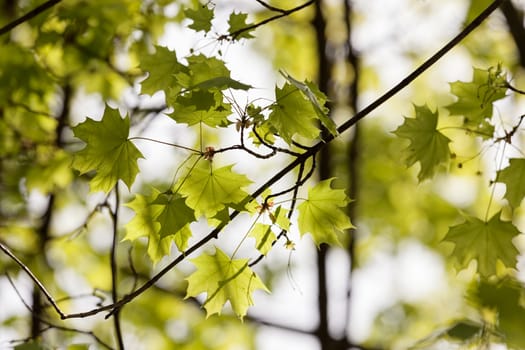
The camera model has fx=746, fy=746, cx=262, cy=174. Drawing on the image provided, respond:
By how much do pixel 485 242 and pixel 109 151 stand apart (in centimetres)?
121

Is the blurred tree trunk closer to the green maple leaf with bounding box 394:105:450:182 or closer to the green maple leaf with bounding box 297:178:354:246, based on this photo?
the green maple leaf with bounding box 394:105:450:182

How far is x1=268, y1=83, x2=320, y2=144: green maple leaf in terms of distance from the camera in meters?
1.90

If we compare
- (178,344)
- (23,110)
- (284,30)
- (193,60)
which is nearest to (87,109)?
(23,110)

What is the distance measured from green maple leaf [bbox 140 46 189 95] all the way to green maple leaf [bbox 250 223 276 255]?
0.66 m

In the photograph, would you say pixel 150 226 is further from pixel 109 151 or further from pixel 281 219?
pixel 281 219

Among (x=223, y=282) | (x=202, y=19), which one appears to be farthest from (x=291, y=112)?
(x=202, y=19)

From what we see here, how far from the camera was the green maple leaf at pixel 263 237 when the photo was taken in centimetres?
199

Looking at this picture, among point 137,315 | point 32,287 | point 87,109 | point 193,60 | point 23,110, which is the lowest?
point 193,60

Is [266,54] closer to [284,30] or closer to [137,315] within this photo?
[284,30]

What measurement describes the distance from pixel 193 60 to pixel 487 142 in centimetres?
104

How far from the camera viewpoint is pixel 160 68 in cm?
246

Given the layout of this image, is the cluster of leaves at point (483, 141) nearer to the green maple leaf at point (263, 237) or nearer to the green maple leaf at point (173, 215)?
the green maple leaf at point (263, 237)

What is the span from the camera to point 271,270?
7.04 meters

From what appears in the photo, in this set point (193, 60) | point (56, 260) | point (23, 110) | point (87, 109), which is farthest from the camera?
point (56, 260)
